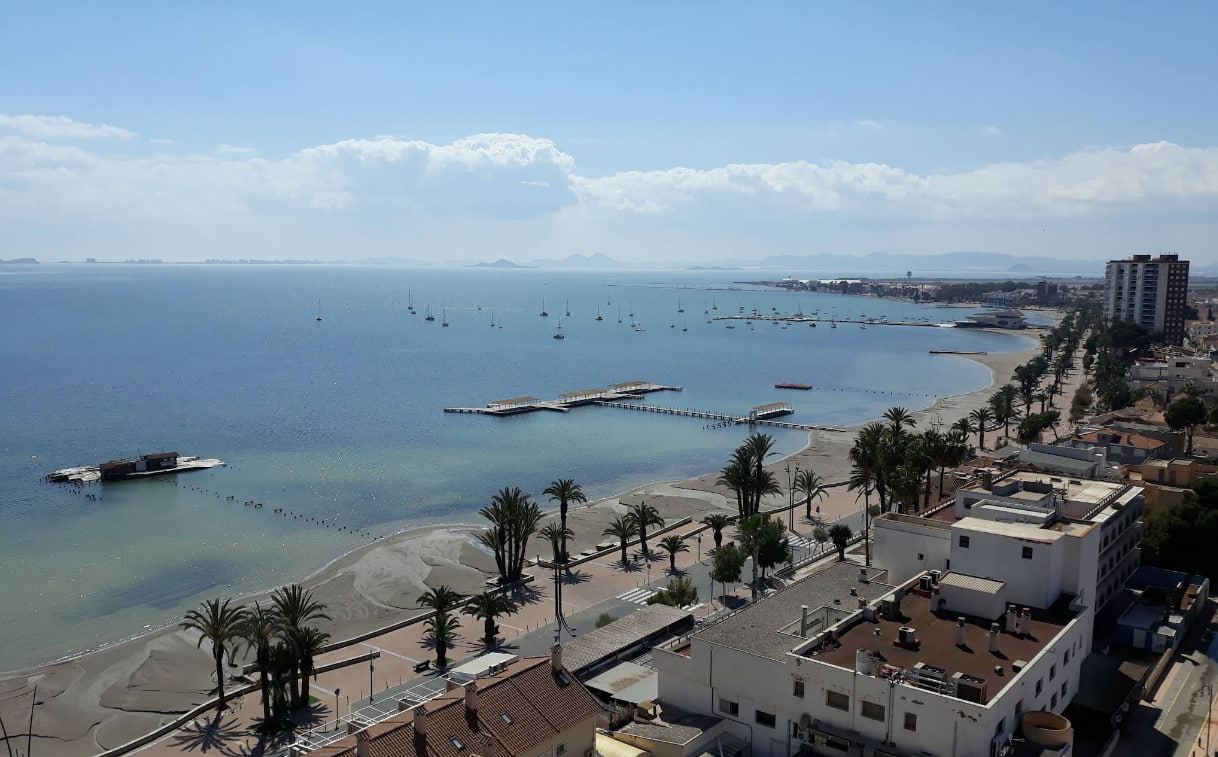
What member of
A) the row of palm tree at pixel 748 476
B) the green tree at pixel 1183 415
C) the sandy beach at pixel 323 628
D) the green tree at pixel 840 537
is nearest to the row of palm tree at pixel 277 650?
the sandy beach at pixel 323 628

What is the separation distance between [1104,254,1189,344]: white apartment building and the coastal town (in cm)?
12467

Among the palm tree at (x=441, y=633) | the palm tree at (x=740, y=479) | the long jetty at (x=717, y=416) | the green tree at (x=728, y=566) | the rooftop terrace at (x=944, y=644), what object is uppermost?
the rooftop terrace at (x=944, y=644)

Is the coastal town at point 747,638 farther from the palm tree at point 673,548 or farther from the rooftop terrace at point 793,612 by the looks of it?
the palm tree at point 673,548

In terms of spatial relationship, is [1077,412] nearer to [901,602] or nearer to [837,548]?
[837,548]

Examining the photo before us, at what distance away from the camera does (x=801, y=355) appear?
651 feet

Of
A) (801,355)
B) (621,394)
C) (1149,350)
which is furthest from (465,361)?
(1149,350)

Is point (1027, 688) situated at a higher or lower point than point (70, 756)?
higher

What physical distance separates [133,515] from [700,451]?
57127 mm

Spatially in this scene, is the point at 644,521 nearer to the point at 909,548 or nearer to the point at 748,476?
the point at 748,476

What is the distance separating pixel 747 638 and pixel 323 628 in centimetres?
2792

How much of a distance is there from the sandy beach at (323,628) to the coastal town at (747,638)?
0.19m

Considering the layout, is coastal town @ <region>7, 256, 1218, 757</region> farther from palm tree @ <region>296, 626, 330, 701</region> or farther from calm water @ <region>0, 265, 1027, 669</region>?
calm water @ <region>0, 265, 1027, 669</region>

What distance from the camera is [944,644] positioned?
2894 centimetres

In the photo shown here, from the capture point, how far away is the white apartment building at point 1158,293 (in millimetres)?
169625
